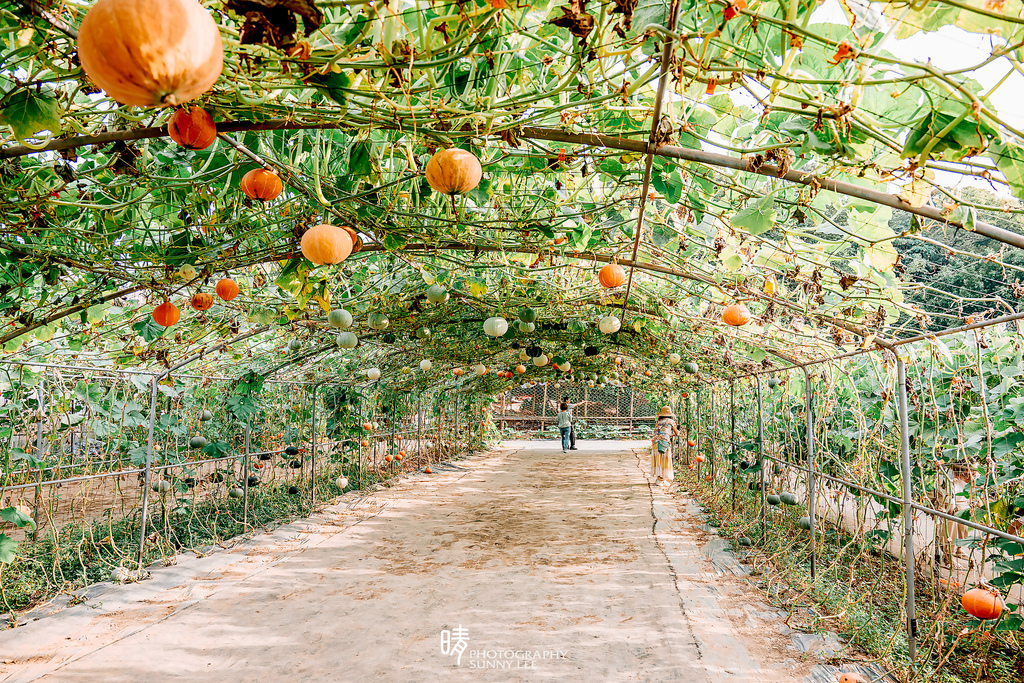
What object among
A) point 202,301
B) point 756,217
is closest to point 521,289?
point 202,301

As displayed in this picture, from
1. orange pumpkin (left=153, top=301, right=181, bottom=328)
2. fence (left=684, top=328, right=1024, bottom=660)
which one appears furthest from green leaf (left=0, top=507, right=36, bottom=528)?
fence (left=684, top=328, right=1024, bottom=660)

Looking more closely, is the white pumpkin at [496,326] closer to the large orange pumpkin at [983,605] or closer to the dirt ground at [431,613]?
the dirt ground at [431,613]

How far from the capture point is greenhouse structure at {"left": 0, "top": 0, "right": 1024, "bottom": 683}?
1.61 meters

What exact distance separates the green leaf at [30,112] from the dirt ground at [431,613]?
2914 millimetres

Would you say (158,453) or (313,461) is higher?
(158,453)

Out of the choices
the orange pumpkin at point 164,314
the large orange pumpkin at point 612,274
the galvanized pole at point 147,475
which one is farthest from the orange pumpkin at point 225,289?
the galvanized pole at point 147,475

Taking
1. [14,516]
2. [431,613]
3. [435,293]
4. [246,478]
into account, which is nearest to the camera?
[14,516]

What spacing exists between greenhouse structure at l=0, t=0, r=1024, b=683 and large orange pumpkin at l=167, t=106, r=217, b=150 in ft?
0.06

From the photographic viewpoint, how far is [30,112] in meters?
1.73

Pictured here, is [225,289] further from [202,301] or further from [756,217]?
[756,217]

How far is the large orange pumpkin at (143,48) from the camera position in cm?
92

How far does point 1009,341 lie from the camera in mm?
3584

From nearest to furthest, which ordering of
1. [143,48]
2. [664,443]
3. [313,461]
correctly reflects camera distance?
[143,48] → [313,461] → [664,443]

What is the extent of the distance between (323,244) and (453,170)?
0.76 meters
